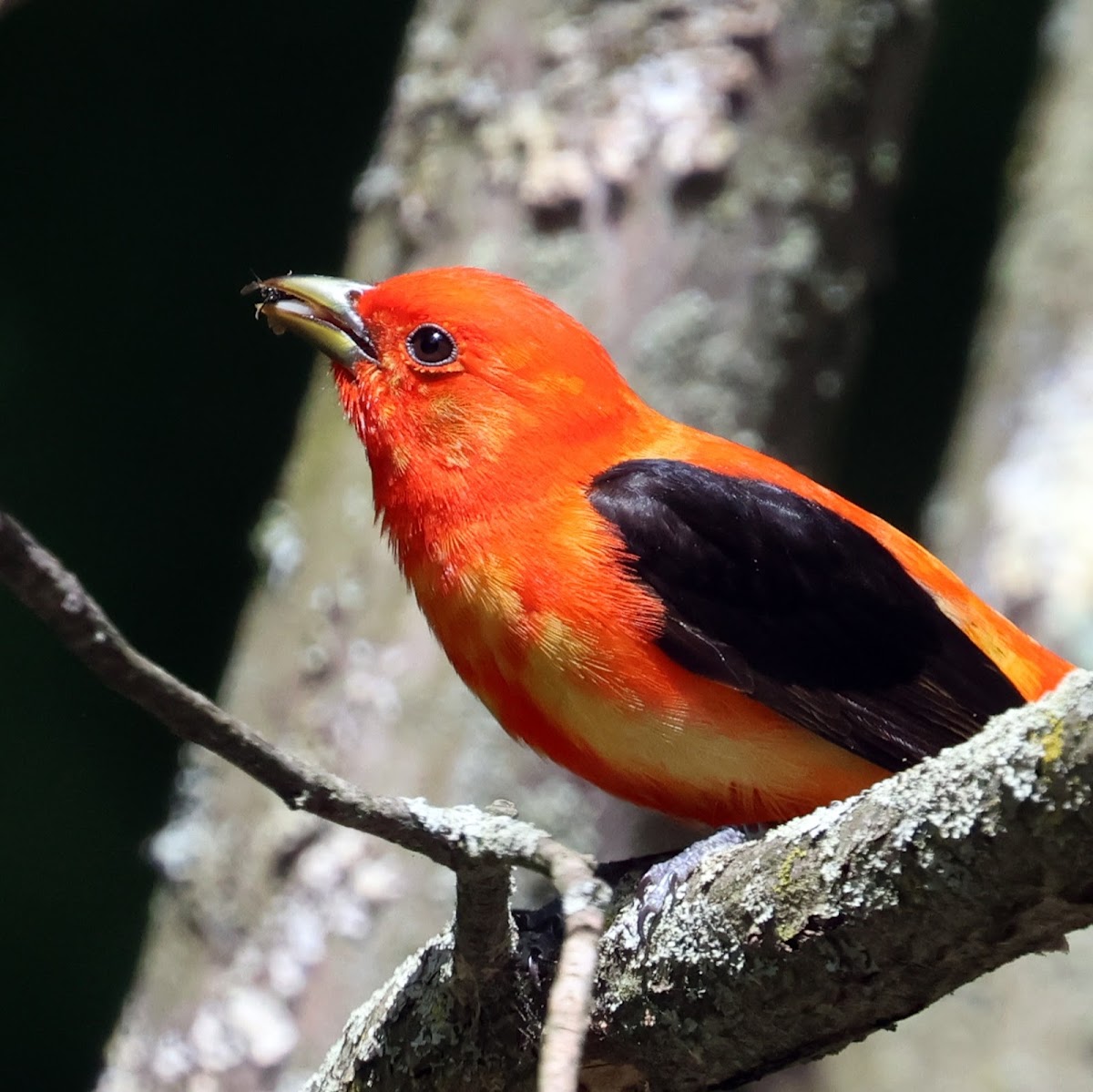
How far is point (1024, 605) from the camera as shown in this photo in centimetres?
478

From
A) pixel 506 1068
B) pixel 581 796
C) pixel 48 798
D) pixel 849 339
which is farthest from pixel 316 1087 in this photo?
pixel 849 339

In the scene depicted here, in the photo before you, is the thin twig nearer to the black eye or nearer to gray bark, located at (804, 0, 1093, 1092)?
the black eye

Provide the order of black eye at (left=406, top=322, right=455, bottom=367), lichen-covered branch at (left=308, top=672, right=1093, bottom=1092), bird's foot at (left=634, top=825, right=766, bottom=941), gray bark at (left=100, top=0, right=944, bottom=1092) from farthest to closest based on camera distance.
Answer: gray bark at (left=100, top=0, right=944, bottom=1092) → black eye at (left=406, top=322, right=455, bottom=367) → bird's foot at (left=634, top=825, right=766, bottom=941) → lichen-covered branch at (left=308, top=672, right=1093, bottom=1092)

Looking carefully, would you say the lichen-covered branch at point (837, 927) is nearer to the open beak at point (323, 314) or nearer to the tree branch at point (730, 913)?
the tree branch at point (730, 913)

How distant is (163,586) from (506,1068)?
293 centimetres

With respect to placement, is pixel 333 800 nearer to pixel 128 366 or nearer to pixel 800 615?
pixel 800 615

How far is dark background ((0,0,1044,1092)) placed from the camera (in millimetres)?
4590

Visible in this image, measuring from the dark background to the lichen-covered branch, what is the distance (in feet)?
8.60

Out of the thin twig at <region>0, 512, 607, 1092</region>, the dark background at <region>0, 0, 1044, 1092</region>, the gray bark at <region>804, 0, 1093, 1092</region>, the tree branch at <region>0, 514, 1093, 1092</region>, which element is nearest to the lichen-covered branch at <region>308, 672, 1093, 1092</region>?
the tree branch at <region>0, 514, 1093, 1092</region>

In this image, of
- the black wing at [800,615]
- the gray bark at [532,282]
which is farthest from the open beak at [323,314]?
→ the gray bark at [532,282]

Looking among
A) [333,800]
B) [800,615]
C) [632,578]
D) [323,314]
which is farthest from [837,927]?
[323,314]

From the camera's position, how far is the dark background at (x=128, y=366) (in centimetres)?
459

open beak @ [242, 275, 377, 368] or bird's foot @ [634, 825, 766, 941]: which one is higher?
open beak @ [242, 275, 377, 368]

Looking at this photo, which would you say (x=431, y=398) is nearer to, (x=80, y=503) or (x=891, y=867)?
(x=891, y=867)
